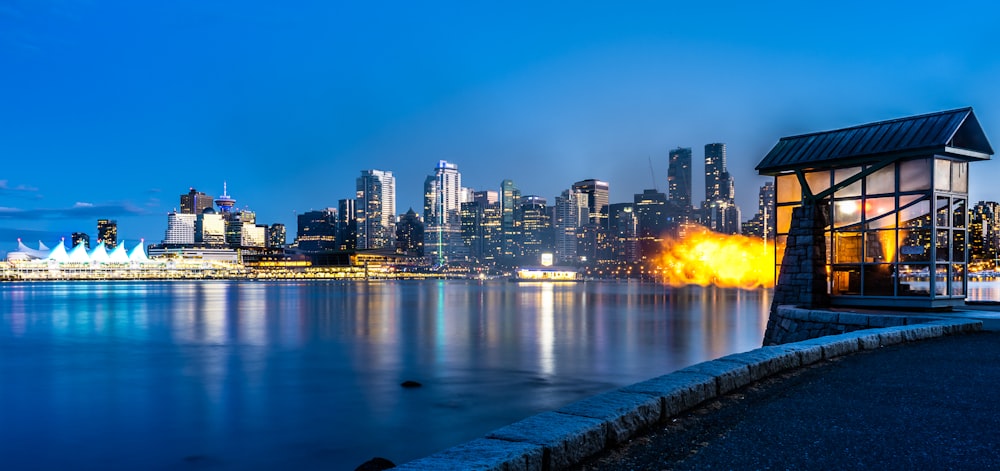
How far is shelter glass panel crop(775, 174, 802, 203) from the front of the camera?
25.4 m

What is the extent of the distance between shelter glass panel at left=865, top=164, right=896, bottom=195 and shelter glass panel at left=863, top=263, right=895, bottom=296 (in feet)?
7.99

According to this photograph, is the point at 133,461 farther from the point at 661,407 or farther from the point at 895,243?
the point at 895,243

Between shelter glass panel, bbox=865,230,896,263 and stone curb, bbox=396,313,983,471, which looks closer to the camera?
stone curb, bbox=396,313,983,471

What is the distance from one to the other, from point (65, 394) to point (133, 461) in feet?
45.5

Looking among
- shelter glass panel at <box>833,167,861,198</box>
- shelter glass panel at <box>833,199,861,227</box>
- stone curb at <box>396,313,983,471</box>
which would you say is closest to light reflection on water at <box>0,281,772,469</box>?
stone curb at <box>396,313,983,471</box>

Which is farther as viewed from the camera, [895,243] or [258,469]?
[895,243]

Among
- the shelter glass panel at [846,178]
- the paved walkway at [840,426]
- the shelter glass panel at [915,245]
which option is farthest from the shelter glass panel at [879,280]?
the paved walkway at [840,426]

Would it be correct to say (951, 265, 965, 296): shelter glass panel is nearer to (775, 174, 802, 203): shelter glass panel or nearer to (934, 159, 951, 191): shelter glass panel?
(934, 159, 951, 191): shelter glass panel

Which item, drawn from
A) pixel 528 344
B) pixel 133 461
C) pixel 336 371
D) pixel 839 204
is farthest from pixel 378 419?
pixel 528 344

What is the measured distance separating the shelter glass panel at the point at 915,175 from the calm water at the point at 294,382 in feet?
48.0

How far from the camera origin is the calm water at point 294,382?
2062 cm

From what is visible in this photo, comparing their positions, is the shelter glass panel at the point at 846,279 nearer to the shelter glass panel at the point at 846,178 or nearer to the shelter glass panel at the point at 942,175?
the shelter glass panel at the point at 846,178

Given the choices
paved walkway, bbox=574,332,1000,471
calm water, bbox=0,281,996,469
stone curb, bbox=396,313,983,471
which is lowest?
calm water, bbox=0,281,996,469

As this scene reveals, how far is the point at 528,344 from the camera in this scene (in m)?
51.1
